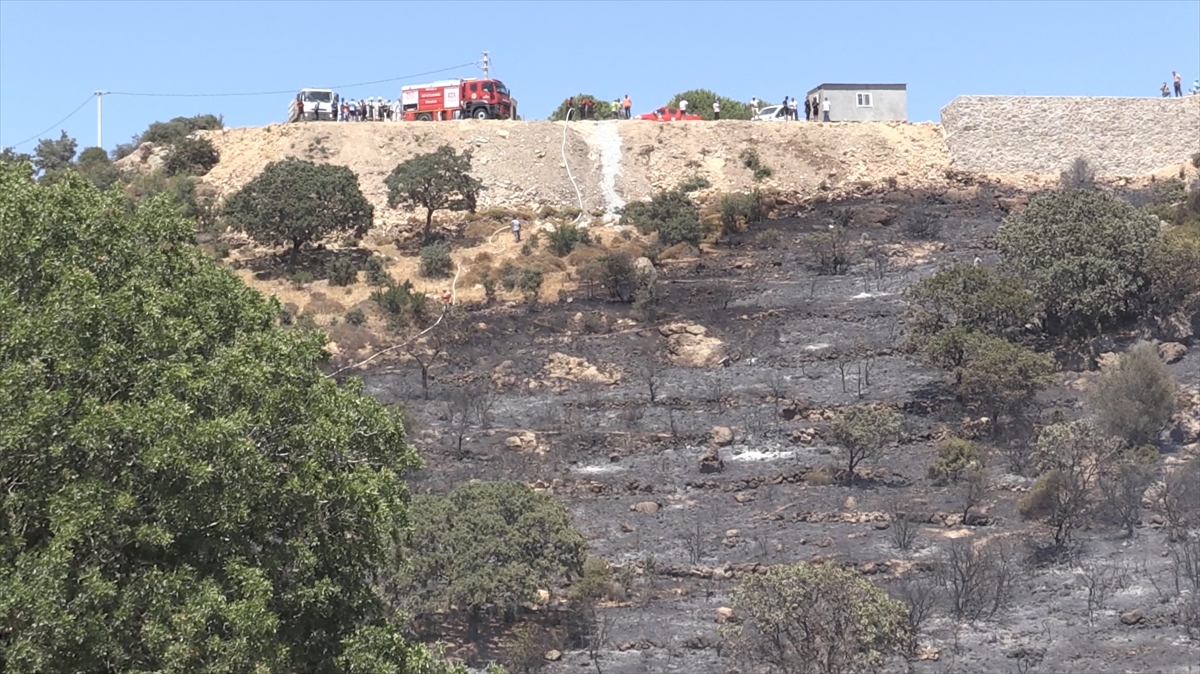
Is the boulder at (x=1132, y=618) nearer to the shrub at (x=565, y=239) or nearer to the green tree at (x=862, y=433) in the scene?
the green tree at (x=862, y=433)

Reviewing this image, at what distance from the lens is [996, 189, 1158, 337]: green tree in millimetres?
35719

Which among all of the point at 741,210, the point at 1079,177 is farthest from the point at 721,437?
the point at 1079,177

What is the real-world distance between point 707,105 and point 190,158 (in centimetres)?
2653

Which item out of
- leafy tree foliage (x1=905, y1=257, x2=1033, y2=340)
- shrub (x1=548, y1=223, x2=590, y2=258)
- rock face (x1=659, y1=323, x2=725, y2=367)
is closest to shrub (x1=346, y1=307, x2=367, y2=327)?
shrub (x1=548, y1=223, x2=590, y2=258)

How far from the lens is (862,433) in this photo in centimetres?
3042

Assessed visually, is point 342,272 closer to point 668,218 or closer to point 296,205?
point 296,205

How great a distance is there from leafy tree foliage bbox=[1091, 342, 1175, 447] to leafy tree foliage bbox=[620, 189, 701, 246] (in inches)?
598

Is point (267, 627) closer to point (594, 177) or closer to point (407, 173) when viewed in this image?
point (407, 173)

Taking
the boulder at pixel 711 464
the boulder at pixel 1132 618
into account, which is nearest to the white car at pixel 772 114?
the boulder at pixel 711 464

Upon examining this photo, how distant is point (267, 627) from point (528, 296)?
29.2 metres

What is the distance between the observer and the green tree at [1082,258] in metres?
35.7

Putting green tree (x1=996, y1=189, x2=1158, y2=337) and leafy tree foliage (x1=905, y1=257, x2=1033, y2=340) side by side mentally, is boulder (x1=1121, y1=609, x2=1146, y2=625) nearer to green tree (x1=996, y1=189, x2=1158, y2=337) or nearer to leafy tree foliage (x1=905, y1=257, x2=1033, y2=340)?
leafy tree foliage (x1=905, y1=257, x2=1033, y2=340)

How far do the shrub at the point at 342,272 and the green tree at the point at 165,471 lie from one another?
95.0 feet

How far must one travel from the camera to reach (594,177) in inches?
2029
